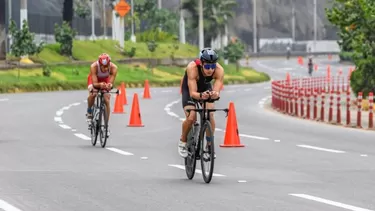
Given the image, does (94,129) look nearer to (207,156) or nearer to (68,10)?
(207,156)

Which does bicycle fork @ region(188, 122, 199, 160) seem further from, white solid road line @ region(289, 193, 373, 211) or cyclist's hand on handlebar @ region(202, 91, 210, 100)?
white solid road line @ region(289, 193, 373, 211)

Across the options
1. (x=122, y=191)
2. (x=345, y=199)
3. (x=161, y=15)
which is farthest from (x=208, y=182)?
(x=161, y=15)

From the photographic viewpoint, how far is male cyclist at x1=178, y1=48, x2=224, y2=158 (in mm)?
14219

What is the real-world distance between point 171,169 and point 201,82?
7.18 feet

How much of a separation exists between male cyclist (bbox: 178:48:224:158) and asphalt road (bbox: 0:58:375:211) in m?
0.71

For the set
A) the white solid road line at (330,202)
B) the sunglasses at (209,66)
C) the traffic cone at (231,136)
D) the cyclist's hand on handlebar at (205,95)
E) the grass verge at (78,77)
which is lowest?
the grass verge at (78,77)

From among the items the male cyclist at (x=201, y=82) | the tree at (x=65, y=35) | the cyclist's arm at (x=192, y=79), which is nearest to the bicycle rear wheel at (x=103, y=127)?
the male cyclist at (x=201, y=82)

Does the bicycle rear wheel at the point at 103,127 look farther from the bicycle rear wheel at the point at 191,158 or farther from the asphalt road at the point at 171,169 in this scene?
the bicycle rear wheel at the point at 191,158

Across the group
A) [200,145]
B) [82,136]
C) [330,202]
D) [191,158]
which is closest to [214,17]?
[82,136]

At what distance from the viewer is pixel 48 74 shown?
6134 centimetres

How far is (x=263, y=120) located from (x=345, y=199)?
1961cm

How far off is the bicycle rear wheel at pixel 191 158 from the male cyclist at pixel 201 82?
2.2 inches

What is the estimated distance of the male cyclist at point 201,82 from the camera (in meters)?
14.2

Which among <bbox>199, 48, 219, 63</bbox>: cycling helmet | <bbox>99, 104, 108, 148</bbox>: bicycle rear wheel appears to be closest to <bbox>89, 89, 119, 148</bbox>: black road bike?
<bbox>99, 104, 108, 148</bbox>: bicycle rear wheel
